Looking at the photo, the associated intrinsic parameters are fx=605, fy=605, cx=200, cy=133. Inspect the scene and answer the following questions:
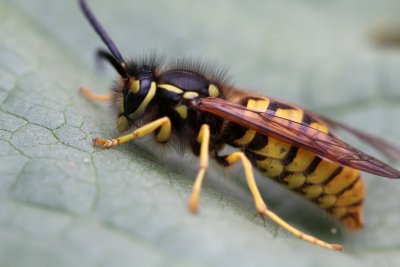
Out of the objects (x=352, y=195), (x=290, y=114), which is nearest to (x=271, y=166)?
(x=290, y=114)

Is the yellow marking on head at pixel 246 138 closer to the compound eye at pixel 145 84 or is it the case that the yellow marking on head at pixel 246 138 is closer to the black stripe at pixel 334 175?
the black stripe at pixel 334 175

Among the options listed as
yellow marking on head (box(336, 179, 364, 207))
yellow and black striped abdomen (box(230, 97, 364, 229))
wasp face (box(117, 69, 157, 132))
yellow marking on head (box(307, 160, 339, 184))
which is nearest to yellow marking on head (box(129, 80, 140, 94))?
wasp face (box(117, 69, 157, 132))

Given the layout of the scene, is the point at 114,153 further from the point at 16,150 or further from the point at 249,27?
the point at 249,27

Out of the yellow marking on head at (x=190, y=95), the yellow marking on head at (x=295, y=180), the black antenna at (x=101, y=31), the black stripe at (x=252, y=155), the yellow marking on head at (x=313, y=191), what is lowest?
the yellow marking on head at (x=313, y=191)

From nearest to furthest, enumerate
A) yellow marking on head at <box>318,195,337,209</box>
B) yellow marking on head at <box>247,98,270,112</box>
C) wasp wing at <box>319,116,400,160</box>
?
1. yellow marking on head at <box>247,98,270,112</box>
2. yellow marking on head at <box>318,195,337,209</box>
3. wasp wing at <box>319,116,400,160</box>

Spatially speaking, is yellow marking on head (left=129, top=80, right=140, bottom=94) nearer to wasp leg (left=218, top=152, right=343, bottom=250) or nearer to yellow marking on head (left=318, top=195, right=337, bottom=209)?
wasp leg (left=218, top=152, right=343, bottom=250)

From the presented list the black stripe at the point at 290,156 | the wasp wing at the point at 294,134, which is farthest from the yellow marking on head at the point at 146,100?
the black stripe at the point at 290,156

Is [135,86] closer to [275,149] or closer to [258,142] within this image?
[258,142]
